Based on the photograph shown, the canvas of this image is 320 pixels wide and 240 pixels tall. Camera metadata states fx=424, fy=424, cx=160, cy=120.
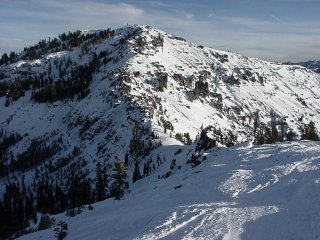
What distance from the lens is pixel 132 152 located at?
18875 centimetres

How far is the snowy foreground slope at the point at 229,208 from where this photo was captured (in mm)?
37812

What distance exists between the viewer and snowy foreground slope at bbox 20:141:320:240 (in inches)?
1489

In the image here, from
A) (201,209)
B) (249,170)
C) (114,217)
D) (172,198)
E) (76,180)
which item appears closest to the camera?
(201,209)

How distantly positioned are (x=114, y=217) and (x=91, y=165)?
14729 cm

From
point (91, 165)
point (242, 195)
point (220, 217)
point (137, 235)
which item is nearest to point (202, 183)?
point (242, 195)

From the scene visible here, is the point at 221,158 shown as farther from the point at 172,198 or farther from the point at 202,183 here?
the point at 172,198

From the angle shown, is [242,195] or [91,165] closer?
[242,195]

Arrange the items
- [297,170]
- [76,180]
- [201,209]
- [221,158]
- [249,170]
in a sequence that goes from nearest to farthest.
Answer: [201,209] → [297,170] → [249,170] → [221,158] → [76,180]

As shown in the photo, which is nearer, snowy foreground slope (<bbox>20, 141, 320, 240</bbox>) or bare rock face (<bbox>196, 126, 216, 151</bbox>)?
snowy foreground slope (<bbox>20, 141, 320, 240</bbox>)

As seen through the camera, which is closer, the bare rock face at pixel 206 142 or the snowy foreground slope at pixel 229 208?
the snowy foreground slope at pixel 229 208

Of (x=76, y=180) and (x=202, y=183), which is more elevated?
(x=202, y=183)

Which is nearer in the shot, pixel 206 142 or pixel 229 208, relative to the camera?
pixel 229 208

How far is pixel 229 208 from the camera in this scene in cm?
4453

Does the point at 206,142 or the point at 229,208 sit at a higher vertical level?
the point at 206,142
